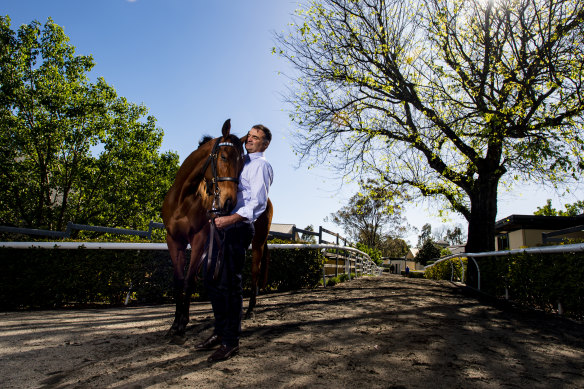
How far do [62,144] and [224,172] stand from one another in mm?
17933

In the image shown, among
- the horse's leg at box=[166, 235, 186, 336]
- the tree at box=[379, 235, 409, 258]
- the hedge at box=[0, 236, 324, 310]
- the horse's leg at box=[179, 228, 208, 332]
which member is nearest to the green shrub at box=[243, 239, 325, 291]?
the hedge at box=[0, 236, 324, 310]

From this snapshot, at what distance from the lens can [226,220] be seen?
261 cm

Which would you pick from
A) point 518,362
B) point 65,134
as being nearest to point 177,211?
point 518,362

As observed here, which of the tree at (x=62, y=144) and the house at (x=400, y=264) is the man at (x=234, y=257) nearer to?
the tree at (x=62, y=144)

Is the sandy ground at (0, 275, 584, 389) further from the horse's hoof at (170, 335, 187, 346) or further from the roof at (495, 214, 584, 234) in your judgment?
the roof at (495, 214, 584, 234)

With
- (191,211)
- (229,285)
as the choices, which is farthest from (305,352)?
(191,211)

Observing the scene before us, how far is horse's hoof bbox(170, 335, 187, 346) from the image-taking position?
3.03 metres

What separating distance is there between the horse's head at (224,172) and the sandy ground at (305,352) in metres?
1.24

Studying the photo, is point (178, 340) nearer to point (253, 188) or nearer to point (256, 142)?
point (253, 188)

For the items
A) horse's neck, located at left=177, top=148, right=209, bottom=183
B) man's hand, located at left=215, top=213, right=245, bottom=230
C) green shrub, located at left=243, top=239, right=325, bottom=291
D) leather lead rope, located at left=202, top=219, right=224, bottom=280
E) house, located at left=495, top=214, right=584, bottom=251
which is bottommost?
green shrub, located at left=243, top=239, right=325, bottom=291

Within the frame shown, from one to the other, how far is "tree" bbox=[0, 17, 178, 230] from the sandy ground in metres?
14.4

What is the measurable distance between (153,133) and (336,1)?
14.6 meters

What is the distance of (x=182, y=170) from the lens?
11.7ft

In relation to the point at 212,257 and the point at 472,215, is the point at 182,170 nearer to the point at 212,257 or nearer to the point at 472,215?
the point at 212,257
